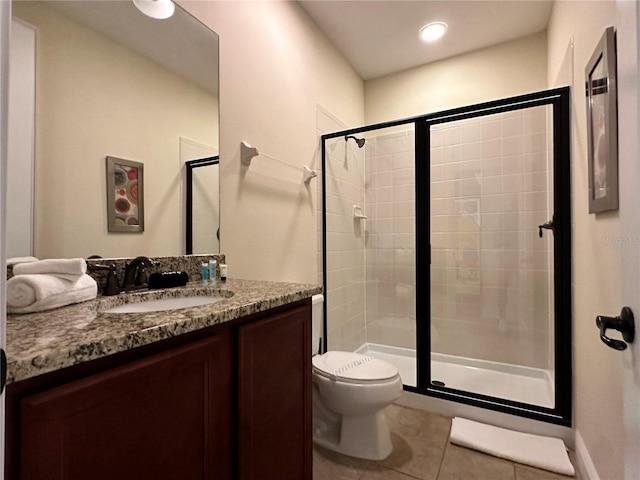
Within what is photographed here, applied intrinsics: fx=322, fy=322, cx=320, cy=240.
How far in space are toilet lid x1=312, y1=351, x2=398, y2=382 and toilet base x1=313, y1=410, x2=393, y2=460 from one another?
0.22 m

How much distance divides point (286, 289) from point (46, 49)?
1.09m

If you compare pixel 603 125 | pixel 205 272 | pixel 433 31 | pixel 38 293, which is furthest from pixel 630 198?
pixel 433 31

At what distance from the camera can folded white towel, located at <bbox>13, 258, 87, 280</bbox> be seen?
88cm

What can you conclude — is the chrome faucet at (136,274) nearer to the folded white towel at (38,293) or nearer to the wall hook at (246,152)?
the folded white towel at (38,293)

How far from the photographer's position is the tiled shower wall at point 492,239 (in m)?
2.45

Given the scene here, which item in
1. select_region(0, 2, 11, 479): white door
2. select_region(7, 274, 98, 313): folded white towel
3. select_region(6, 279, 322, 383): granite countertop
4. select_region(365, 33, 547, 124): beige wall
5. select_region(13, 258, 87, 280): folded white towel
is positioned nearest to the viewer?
select_region(0, 2, 11, 479): white door

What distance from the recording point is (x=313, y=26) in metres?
2.38

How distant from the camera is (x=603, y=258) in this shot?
1.23 metres

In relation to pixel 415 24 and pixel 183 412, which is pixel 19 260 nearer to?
pixel 183 412

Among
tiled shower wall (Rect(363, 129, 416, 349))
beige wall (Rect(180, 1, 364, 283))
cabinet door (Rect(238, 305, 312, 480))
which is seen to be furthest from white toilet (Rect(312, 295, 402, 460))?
tiled shower wall (Rect(363, 129, 416, 349))

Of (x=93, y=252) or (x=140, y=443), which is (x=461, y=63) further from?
(x=140, y=443)

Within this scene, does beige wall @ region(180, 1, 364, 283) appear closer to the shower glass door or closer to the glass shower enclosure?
the glass shower enclosure

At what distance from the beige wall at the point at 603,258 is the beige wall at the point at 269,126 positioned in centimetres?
146

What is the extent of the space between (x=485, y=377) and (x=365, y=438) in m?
1.32
